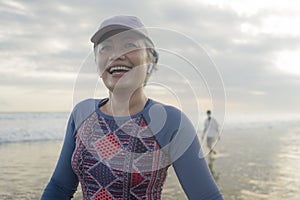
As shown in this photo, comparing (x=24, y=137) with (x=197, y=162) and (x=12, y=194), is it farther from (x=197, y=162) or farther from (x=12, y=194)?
(x=197, y=162)

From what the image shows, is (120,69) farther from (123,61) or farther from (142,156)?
(142,156)

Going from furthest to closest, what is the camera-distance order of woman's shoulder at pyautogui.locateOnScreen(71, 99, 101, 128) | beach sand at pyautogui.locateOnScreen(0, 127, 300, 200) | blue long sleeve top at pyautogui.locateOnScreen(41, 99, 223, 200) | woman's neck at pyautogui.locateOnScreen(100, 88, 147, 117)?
beach sand at pyautogui.locateOnScreen(0, 127, 300, 200) → woman's shoulder at pyautogui.locateOnScreen(71, 99, 101, 128) → woman's neck at pyautogui.locateOnScreen(100, 88, 147, 117) → blue long sleeve top at pyautogui.locateOnScreen(41, 99, 223, 200)

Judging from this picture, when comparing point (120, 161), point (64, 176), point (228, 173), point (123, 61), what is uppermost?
point (123, 61)

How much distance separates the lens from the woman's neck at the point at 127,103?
168 centimetres

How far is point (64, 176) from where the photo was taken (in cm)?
186

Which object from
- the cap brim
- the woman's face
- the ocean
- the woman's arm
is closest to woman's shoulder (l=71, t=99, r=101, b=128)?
the woman's arm

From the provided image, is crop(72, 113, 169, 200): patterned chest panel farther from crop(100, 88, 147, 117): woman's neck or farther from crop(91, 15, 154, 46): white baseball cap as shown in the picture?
crop(91, 15, 154, 46): white baseball cap

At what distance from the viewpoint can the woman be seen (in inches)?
61.7

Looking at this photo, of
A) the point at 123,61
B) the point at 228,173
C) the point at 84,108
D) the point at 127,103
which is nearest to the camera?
the point at 123,61

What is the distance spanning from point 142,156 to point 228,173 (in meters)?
7.98

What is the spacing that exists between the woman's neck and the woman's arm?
271 mm

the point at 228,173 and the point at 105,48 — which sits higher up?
the point at 105,48

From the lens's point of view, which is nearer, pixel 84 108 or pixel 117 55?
pixel 117 55

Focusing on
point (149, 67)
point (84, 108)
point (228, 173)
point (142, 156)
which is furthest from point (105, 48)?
point (228, 173)
